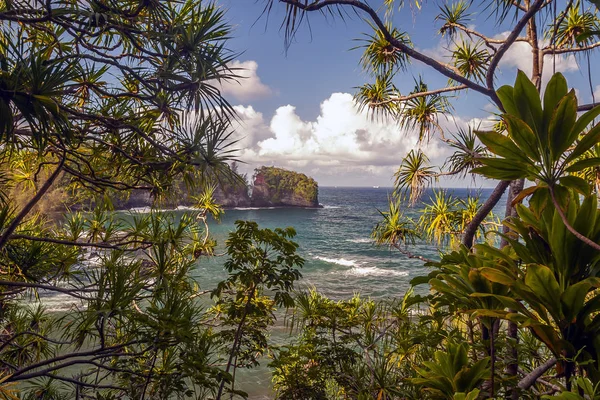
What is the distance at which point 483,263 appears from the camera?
39.8 inches

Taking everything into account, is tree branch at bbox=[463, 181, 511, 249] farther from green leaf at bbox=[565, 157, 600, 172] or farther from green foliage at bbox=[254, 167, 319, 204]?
green foliage at bbox=[254, 167, 319, 204]

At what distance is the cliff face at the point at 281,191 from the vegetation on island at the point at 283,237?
4820cm

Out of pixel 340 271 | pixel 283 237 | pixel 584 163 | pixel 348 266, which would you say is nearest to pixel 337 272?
pixel 340 271

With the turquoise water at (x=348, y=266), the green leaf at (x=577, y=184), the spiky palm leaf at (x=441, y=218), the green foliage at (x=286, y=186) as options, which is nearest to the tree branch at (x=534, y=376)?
the green leaf at (x=577, y=184)

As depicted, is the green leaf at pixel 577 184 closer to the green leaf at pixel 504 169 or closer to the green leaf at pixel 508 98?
the green leaf at pixel 504 169

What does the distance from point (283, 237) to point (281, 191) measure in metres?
49.8

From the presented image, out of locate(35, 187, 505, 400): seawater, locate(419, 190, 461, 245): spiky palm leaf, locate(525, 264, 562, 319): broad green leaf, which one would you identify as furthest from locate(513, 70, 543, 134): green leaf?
locate(419, 190, 461, 245): spiky palm leaf

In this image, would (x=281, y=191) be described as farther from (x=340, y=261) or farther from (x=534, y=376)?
(x=534, y=376)

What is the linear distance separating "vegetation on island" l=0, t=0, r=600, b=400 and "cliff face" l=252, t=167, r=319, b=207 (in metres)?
48.2

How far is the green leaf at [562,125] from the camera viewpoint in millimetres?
717

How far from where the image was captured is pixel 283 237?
244cm

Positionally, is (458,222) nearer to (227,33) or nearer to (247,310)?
(247,310)

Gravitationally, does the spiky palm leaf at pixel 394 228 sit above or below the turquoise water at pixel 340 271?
above

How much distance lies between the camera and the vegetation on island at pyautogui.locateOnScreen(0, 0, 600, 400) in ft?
2.70
